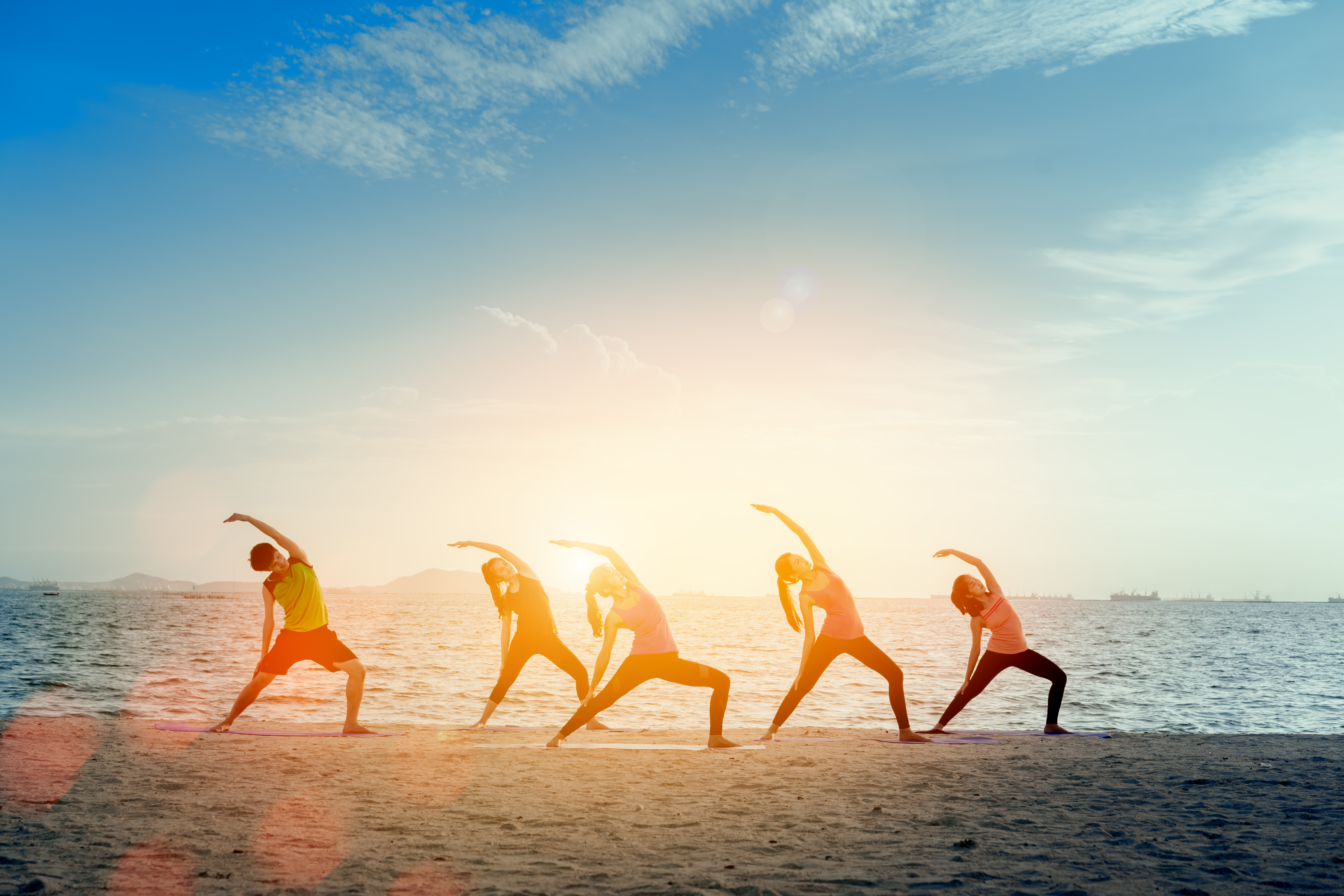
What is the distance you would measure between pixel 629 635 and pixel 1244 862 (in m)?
63.2

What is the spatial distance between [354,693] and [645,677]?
12.2 feet

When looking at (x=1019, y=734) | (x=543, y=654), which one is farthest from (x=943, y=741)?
(x=543, y=654)

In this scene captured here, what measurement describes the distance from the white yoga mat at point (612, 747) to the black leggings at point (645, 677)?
14.2 inches

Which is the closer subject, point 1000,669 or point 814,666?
point 814,666

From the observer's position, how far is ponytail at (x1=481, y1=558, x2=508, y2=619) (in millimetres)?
10000

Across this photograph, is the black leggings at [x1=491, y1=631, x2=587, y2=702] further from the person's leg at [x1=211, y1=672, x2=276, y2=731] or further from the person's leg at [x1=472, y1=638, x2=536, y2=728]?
the person's leg at [x1=211, y1=672, x2=276, y2=731]

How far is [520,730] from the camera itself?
36.9 ft

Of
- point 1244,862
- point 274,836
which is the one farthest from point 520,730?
point 1244,862

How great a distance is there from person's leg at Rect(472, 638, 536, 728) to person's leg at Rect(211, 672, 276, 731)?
8.36 ft

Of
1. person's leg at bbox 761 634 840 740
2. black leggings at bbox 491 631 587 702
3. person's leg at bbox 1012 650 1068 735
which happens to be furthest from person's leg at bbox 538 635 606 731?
person's leg at bbox 1012 650 1068 735

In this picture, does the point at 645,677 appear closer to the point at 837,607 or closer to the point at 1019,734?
the point at 837,607

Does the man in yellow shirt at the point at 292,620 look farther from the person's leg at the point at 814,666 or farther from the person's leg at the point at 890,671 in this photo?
the person's leg at the point at 890,671

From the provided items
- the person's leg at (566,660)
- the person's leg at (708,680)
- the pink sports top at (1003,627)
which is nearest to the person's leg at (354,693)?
the person's leg at (566,660)

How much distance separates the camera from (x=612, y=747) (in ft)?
31.7
